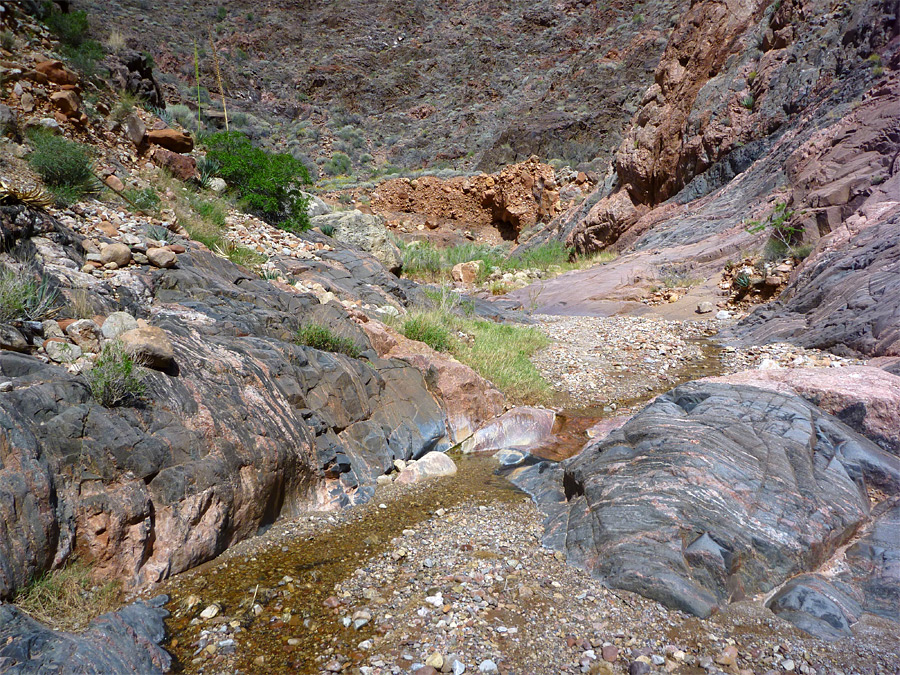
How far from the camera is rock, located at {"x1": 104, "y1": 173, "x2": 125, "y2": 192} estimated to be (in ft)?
21.7

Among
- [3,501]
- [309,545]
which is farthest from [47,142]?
[309,545]

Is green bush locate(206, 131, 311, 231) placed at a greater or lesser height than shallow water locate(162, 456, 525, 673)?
greater

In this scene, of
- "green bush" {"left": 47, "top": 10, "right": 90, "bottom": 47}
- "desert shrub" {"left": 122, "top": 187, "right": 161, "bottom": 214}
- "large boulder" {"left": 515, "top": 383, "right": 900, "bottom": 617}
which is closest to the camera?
"large boulder" {"left": 515, "top": 383, "right": 900, "bottom": 617}

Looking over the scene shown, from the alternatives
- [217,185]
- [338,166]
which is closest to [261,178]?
[217,185]

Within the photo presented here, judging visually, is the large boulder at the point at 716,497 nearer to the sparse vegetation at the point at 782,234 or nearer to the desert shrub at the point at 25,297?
the desert shrub at the point at 25,297

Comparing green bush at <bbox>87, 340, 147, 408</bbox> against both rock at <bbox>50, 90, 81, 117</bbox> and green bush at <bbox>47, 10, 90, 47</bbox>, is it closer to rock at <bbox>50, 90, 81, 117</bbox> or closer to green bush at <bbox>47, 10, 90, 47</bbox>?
rock at <bbox>50, 90, 81, 117</bbox>

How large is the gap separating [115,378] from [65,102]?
6.56 m

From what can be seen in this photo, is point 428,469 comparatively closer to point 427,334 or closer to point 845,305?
point 427,334

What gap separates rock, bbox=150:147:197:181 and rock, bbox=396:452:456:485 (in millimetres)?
7022

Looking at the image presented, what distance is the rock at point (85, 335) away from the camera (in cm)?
330

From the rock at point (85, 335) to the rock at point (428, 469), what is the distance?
7.75ft

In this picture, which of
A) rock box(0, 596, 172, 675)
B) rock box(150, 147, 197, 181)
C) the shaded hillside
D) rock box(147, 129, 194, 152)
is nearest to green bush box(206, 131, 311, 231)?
rock box(147, 129, 194, 152)

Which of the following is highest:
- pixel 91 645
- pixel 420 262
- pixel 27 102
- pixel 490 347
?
pixel 27 102

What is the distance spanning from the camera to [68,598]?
224cm
